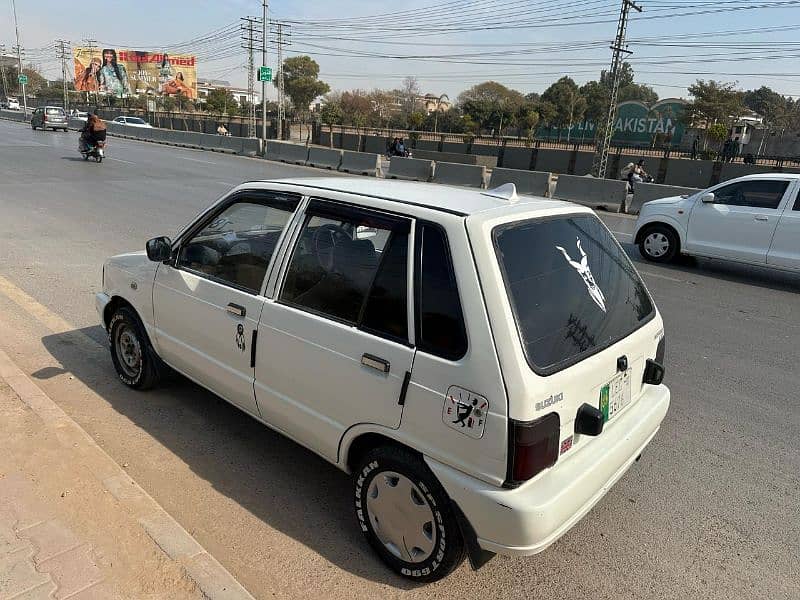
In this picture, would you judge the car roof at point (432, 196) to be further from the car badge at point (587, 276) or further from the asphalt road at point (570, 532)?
the asphalt road at point (570, 532)

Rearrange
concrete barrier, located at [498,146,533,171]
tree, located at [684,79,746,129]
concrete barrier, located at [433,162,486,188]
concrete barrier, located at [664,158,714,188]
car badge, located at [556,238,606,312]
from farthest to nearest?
tree, located at [684,79,746,129], concrete barrier, located at [498,146,533,171], concrete barrier, located at [664,158,714,188], concrete barrier, located at [433,162,486,188], car badge, located at [556,238,606,312]

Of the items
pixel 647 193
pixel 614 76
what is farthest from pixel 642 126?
pixel 647 193

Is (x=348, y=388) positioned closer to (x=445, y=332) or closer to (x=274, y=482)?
(x=445, y=332)

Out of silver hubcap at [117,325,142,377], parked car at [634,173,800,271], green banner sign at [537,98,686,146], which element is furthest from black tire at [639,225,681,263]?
green banner sign at [537,98,686,146]

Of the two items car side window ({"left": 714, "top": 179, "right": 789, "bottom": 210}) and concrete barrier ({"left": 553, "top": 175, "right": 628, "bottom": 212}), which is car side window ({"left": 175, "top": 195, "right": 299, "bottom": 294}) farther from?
concrete barrier ({"left": 553, "top": 175, "right": 628, "bottom": 212})

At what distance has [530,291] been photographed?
2.49 m

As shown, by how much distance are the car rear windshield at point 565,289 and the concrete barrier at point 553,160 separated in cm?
3467

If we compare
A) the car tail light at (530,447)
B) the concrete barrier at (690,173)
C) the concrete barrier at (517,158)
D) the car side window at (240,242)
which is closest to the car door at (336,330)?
the car side window at (240,242)

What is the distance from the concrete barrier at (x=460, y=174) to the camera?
21.6 m

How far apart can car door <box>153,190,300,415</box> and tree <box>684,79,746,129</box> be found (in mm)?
65530

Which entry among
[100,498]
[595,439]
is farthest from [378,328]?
[100,498]

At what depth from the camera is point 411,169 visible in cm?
2439

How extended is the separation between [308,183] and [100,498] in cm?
195

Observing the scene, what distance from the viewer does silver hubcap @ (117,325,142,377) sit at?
14.0 feet
